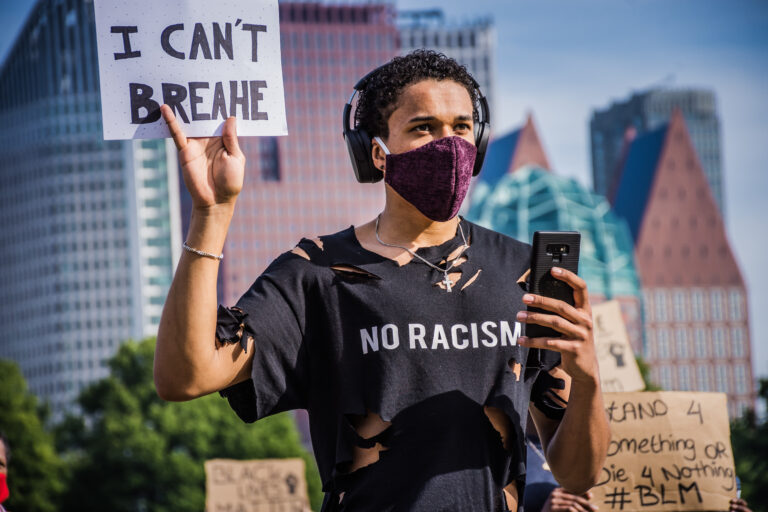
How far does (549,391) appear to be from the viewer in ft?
9.36

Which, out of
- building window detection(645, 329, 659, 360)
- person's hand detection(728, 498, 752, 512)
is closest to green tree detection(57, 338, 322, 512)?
person's hand detection(728, 498, 752, 512)

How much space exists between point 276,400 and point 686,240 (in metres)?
111

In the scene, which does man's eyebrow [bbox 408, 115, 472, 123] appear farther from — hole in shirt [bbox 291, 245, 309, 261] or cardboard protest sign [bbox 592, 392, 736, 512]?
cardboard protest sign [bbox 592, 392, 736, 512]

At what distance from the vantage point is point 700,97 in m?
146

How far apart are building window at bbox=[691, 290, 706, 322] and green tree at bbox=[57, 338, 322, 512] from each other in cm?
7585

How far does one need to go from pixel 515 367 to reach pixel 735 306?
113254 mm

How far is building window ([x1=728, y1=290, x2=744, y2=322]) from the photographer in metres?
110

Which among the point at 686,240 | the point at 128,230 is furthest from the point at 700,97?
the point at 128,230

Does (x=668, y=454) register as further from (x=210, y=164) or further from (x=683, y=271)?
(x=683, y=271)

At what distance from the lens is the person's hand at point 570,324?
8.19 ft

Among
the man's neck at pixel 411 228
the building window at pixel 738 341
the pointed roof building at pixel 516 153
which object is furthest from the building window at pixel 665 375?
the man's neck at pixel 411 228

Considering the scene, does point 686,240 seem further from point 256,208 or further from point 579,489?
point 579,489

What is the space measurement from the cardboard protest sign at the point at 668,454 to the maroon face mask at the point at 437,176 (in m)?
3.30

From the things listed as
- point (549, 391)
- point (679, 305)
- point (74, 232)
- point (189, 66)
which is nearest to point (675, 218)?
point (679, 305)
